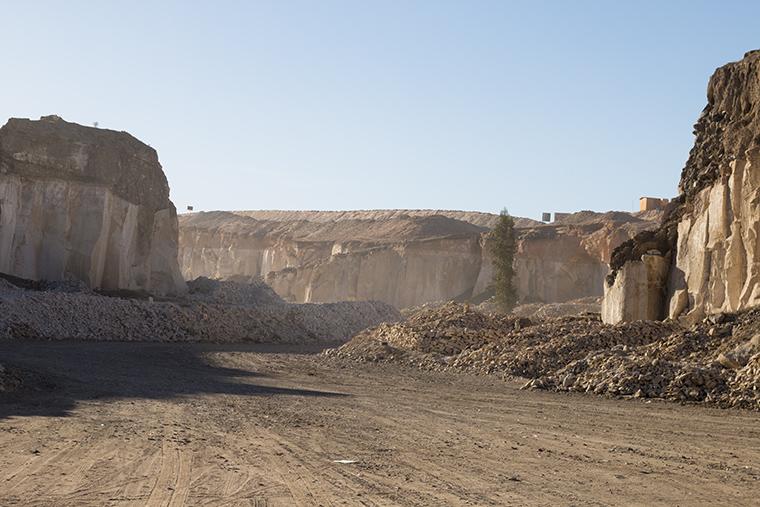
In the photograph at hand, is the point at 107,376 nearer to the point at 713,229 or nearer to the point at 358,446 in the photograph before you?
the point at 358,446

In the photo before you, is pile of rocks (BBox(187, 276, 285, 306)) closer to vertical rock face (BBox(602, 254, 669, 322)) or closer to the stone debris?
the stone debris

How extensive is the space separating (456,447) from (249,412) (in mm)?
4580

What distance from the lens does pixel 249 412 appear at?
14.9m

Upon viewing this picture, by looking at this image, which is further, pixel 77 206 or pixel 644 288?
pixel 77 206

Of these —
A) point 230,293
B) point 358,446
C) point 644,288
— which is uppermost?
point 230,293

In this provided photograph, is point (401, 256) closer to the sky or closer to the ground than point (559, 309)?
closer to the sky

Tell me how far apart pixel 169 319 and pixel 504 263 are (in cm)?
2348

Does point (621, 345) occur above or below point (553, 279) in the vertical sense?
below

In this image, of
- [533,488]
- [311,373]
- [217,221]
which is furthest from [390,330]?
[217,221]

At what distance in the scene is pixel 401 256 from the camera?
7825 centimetres

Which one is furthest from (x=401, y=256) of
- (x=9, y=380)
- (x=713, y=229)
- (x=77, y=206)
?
(x=9, y=380)

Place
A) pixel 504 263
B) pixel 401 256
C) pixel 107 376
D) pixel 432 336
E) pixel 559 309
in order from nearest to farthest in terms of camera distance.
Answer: pixel 107 376
pixel 432 336
pixel 559 309
pixel 504 263
pixel 401 256

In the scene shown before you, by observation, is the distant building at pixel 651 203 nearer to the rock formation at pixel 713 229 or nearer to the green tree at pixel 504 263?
the green tree at pixel 504 263

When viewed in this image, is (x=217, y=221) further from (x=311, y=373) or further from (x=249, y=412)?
(x=249, y=412)
